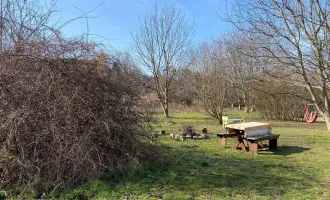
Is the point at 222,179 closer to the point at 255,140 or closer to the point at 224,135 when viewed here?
the point at 255,140

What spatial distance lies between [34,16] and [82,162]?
3.40 m

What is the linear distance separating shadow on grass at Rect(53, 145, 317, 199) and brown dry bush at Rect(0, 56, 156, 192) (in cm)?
36

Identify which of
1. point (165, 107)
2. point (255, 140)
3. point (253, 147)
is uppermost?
point (165, 107)

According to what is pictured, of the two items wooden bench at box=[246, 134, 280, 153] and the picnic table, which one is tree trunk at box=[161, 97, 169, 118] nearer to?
the picnic table

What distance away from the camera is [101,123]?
4.03m

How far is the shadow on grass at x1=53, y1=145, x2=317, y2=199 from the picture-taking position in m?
3.26

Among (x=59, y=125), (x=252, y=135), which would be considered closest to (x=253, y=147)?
(x=252, y=135)

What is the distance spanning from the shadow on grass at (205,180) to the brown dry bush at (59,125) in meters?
0.36

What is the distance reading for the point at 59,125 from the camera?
3.79 metres

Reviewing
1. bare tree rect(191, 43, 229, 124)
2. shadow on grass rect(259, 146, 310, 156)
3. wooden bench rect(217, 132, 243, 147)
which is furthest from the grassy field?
bare tree rect(191, 43, 229, 124)

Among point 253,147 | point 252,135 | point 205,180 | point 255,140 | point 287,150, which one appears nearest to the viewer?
point 205,180

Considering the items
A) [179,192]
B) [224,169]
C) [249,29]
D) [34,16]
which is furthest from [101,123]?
[249,29]

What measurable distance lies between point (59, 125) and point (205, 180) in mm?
2413

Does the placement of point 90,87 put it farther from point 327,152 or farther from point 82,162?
point 327,152
